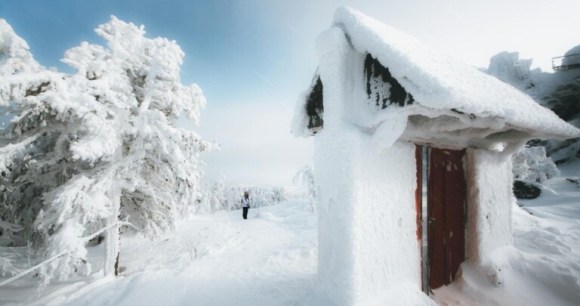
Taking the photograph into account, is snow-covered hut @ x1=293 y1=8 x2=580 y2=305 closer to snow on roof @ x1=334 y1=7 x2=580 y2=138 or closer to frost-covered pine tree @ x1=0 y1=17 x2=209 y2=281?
snow on roof @ x1=334 y1=7 x2=580 y2=138

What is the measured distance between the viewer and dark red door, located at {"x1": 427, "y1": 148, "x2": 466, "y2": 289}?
14.9 feet

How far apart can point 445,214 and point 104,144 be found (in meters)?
7.38

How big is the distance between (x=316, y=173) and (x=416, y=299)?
2290 millimetres

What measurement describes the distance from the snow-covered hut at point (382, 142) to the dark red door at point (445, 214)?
1.4 inches

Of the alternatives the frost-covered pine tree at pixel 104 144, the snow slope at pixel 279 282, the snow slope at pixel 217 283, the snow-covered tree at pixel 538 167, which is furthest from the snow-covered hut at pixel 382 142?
the snow-covered tree at pixel 538 167

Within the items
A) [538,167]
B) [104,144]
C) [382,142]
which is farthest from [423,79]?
[538,167]

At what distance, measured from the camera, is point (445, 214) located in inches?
187

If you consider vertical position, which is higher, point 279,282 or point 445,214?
point 445,214

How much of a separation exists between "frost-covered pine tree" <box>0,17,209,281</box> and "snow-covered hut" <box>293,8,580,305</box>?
184 inches

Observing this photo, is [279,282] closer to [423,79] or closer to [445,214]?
[445,214]

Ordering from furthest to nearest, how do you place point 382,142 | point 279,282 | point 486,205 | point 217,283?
point 486,205 < point 217,283 < point 279,282 < point 382,142

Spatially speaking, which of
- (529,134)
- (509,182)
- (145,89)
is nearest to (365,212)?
(529,134)

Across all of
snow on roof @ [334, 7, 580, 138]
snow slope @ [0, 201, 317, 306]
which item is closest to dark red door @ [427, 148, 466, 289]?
snow on roof @ [334, 7, 580, 138]

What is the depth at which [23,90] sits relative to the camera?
5.58m
